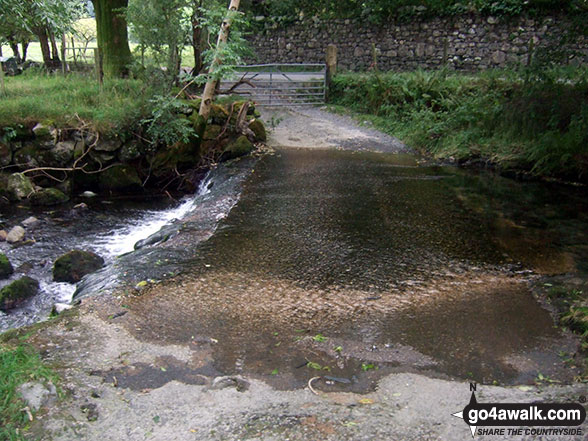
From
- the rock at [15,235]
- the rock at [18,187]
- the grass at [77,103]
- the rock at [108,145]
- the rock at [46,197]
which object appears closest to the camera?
the rock at [15,235]

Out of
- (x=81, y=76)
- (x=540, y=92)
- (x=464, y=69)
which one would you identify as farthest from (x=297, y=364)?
(x=464, y=69)

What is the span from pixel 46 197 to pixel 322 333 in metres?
8.03

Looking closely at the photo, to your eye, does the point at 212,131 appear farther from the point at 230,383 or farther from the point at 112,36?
the point at 230,383

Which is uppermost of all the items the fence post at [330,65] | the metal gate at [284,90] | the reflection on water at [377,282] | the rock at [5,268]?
the fence post at [330,65]

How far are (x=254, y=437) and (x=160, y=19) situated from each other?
472 inches

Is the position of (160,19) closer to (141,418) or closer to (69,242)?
(69,242)

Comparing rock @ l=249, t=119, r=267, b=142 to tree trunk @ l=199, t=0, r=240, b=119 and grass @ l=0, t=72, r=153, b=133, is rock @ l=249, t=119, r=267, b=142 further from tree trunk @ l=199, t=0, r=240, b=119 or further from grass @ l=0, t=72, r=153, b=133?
grass @ l=0, t=72, r=153, b=133

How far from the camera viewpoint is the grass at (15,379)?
3.45 metres

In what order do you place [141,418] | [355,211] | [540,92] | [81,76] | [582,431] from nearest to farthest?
[582,431] < [141,418] < [355,211] < [540,92] < [81,76]

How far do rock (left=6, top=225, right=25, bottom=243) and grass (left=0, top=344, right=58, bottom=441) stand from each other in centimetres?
501

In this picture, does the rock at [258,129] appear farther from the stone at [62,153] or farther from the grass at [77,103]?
the stone at [62,153]

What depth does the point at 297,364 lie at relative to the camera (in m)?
4.49

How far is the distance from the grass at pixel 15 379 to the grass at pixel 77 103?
26.9 ft

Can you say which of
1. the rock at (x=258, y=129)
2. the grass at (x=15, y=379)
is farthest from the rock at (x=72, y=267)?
the rock at (x=258, y=129)
